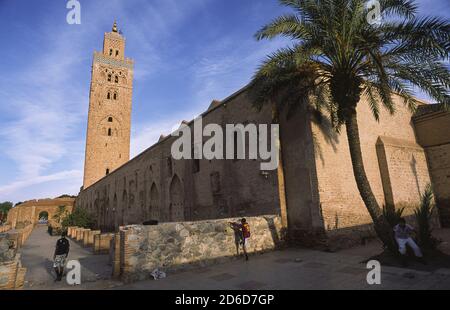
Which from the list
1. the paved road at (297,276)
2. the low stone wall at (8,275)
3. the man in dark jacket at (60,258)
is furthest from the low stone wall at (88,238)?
the paved road at (297,276)

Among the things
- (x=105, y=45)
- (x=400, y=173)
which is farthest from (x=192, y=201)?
(x=105, y=45)

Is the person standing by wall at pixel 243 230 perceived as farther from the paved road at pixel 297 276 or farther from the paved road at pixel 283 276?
the paved road at pixel 297 276

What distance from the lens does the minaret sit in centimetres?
4484

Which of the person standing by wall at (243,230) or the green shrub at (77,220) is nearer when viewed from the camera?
the person standing by wall at (243,230)

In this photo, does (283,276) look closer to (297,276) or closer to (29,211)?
(297,276)

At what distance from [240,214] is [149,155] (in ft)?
50.3

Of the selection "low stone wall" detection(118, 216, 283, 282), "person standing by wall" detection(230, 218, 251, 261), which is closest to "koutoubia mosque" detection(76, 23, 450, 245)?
"low stone wall" detection(118, 216, 283, 282)

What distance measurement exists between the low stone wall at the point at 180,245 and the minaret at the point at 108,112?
39.6 m

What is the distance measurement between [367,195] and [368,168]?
4.92 meters

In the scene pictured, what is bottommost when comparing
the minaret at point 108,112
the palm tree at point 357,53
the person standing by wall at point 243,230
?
the person standing by wall at point 243,230

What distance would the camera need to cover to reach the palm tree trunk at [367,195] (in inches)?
309

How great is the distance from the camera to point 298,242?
11117 millimetres

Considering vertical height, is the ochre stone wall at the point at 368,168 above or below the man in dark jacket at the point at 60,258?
above
